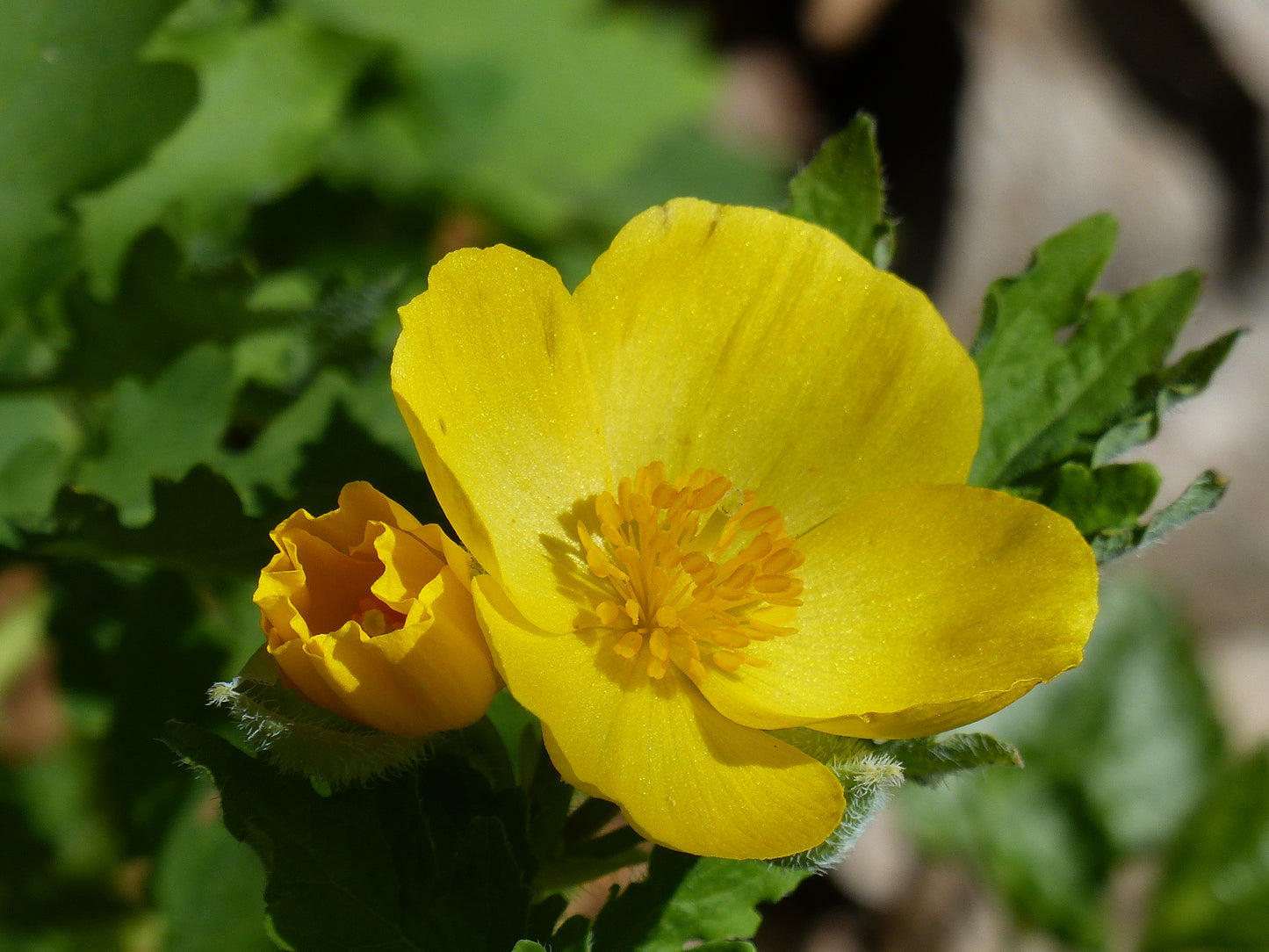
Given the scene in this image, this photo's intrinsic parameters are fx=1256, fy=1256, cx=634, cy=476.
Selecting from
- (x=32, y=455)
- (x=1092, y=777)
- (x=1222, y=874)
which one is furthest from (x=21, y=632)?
(x=1222, y=874)


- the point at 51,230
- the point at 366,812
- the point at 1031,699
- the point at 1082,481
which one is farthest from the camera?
the point at 1031,699

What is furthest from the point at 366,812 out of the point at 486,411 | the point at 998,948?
the point at 998,948

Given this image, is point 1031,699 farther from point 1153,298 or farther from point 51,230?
point 51,230

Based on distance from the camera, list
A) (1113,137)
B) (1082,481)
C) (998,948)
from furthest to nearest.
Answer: (1113,137)
(998,948)
(1082,481)

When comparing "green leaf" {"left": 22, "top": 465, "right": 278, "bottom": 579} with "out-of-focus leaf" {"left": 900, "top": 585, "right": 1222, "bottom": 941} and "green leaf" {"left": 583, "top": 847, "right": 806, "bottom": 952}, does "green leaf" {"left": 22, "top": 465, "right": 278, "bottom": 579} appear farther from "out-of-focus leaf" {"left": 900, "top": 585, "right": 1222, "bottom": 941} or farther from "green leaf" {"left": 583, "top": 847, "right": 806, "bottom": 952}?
"out-of-focus leaf" {"left": 900, "top": 585, "right": 1222, "bottom": 941}

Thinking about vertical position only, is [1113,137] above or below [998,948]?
above

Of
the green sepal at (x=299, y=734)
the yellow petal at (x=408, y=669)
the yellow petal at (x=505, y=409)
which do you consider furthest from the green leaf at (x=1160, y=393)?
the green sepal at (x=299, y=734)

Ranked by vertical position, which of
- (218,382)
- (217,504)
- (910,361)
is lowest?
(218,382)
